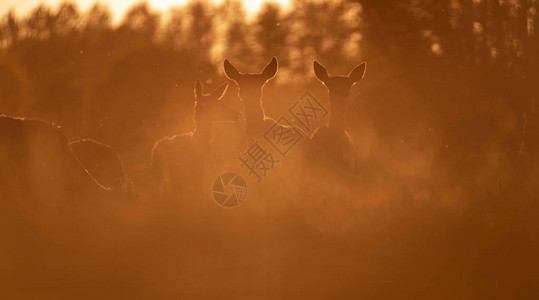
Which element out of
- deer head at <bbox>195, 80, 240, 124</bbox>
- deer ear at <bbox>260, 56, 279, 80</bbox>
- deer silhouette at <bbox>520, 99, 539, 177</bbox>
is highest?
deer ear at <bbox>260, 56, 279, 80</bbox>

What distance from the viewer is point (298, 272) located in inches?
43.4

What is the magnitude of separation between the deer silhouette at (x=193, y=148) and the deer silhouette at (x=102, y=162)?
8cm

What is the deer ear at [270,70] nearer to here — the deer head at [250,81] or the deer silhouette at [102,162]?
the deer head at [250,81]

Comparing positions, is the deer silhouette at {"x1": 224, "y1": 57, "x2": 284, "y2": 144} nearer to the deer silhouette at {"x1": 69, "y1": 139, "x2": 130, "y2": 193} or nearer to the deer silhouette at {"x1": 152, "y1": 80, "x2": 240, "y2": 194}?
the deer silhouette at {"x1": 152, "y1": 80, "x2": 240, "y2": 194}

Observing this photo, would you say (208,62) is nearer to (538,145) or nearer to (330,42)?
(330,42)

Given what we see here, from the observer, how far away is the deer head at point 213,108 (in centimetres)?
107

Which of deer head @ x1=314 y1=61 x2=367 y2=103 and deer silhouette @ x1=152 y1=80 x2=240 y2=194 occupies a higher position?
deer head @ x1=314 y1=61 x2=367 y2=103

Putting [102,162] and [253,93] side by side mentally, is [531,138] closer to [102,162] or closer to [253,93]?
[253,93]

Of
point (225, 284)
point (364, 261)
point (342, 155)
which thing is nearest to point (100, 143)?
point (225, 284)

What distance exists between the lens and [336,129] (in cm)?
109

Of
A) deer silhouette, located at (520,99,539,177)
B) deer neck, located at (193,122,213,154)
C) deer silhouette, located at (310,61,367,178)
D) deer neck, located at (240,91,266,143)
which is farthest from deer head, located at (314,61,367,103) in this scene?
deer silhouette, located at (520,99,539,177)

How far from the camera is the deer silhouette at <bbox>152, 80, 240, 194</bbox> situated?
1.07m

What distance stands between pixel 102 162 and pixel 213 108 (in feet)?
0.85

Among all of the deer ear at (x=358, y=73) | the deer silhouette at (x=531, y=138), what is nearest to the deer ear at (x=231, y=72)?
the deer ear at (x=358, y=73)
